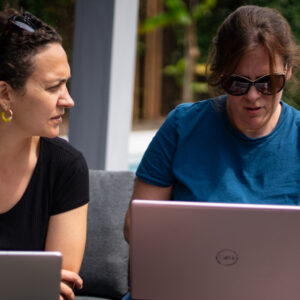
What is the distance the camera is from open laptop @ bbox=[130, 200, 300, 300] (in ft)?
3.92

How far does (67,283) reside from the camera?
164cm

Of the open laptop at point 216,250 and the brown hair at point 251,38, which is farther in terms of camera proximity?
the brown hair at point 251,38

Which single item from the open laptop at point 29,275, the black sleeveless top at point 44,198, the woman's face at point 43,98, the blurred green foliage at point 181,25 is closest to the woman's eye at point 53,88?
the woman's face at point 43,98

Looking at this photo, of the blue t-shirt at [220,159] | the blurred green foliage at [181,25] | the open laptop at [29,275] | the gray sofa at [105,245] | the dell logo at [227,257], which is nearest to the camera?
the open laptop at [29,275]

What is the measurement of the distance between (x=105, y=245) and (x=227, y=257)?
1.10 m

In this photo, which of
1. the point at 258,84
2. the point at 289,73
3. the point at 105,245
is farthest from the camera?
the point at 105,245

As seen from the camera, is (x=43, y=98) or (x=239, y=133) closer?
(x=43, y=98)

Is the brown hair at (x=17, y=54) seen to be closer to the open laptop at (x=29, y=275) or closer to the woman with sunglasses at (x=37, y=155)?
the woman with sunglasses at (x=37, y=155)

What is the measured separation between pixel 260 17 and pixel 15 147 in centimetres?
88

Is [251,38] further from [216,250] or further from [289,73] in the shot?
[216,250]

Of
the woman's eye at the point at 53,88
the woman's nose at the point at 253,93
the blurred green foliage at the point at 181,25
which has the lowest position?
the woman's eye at the point at 53,88

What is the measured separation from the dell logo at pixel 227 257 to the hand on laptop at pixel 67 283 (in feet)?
1.86

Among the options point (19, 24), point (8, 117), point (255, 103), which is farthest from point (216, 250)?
point (19, 24)

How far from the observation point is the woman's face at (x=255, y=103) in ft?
5.29
